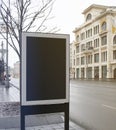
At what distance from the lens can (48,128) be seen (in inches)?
292

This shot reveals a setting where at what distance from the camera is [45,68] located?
5195mm

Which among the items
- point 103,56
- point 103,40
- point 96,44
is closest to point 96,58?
point 96,44

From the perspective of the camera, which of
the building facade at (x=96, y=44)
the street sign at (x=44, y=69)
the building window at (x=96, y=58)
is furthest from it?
the building window at (x=96, y=58)

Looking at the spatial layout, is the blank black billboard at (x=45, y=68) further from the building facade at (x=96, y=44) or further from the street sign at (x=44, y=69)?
the building facade at (x=96, y=44)

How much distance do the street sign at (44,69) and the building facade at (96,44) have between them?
5600cm

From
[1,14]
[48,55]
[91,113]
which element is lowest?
[91,113]

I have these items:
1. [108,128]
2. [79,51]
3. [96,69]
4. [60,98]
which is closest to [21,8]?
[108,128]

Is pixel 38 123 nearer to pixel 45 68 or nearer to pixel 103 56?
pixel 45 68

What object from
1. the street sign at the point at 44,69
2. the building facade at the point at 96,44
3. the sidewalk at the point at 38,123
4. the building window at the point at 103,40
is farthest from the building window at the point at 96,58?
the street sign at the point at 44,69

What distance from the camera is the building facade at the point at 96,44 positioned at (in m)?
66.4

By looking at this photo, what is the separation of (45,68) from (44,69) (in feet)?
0.09

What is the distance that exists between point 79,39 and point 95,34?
14261 millimetres

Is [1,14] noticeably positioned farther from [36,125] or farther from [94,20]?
[94,20]

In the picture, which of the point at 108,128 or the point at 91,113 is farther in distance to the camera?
the point at 91,113
